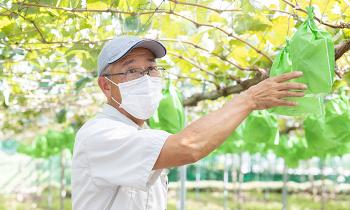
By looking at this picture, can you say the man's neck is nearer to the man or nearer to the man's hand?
the man

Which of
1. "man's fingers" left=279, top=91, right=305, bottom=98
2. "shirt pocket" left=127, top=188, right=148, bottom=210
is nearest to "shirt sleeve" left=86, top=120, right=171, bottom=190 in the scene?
"shirt pocket" left=127, top=188, right=148, bottom=210

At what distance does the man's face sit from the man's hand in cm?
57

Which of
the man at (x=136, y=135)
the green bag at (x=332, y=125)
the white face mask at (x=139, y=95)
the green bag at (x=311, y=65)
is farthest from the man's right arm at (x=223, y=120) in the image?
the green bag at (x=332, y=125)

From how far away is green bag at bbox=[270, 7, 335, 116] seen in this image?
82.6 inches

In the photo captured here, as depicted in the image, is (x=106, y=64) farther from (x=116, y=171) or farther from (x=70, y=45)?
(x=70, y=45)

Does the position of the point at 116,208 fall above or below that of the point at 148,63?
Answer: below

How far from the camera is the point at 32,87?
665cm

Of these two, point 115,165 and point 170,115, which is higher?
point 170,115

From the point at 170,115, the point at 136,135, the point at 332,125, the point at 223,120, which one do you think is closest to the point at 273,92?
the point at 223,120

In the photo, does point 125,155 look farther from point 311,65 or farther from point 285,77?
point 311,65

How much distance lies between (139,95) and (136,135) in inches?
16.3

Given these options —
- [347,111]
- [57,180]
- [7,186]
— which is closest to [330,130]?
[347,111]

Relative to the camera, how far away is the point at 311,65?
6.95ft

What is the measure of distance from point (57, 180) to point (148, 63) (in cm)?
2350
